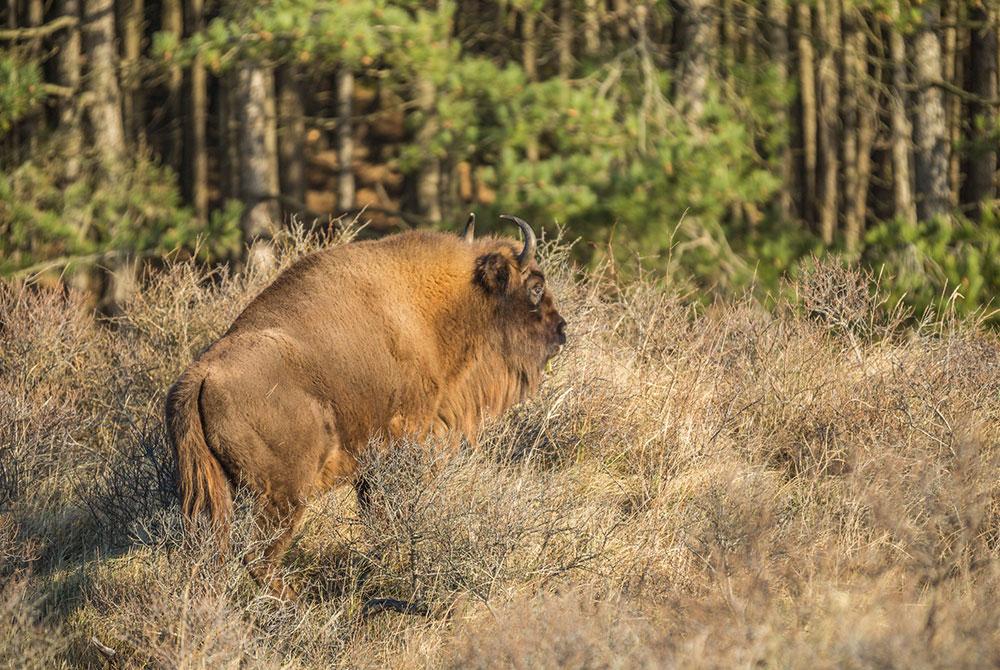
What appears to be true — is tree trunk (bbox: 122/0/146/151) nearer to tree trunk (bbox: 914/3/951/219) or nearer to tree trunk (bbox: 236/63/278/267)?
tree trunk (bbox: 236/63/278/267)

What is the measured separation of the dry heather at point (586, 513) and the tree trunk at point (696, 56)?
21.1 ft

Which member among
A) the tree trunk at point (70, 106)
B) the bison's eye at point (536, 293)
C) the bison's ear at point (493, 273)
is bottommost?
the tree trunk at point (70, 106)

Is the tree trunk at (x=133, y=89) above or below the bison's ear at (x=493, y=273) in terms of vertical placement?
below

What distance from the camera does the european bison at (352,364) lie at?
5.12 meters

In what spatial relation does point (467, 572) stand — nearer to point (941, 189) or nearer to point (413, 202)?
point (941, 189)

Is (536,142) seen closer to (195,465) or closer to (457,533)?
(457,533)

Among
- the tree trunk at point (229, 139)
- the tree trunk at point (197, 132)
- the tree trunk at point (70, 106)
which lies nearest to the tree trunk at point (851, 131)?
the tree trunk at point (229, 139)

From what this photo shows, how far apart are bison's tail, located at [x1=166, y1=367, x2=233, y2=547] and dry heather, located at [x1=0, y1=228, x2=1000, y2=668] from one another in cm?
11

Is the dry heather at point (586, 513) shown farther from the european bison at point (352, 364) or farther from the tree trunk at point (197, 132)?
the tree trunk at point (197, 132)

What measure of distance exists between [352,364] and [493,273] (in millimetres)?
1165

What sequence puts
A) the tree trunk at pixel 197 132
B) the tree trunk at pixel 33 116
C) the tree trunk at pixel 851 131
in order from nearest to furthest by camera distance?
the tree trunk at pixel 33 116 → the tree trunk at pixel 851 131 → the tree trunk at pixel 197 132

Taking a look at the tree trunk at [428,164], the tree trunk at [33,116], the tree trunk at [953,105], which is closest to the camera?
the tree trunk at [428,164]

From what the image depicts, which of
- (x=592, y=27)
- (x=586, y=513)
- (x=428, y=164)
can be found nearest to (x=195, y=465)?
(x=586, y=513)

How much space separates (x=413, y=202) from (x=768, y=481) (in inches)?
624
